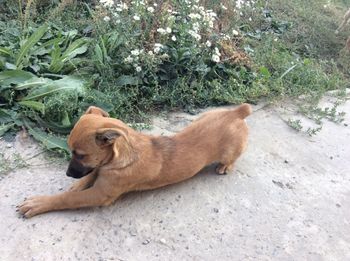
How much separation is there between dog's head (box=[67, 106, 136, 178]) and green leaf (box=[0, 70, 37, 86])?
1315 mm

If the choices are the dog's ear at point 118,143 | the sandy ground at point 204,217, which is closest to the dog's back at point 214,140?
the sandy ground at point 204,217

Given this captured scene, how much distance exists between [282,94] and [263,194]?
6.56ft

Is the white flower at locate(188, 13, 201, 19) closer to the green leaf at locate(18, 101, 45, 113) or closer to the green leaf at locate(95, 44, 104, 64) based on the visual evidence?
the green leaf at locate(95, 44, 104, 64)

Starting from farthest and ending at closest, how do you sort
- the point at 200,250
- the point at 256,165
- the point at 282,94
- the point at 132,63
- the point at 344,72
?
the point at 344,72 < the point at 282,94 < the point at 132,63 < the point at 256,165 < the point at 200,250

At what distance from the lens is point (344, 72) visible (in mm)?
7645

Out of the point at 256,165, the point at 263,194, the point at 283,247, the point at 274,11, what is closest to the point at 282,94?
the point at 256,165

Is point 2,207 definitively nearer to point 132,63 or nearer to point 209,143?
point 209,143

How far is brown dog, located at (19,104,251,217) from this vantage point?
352 cm

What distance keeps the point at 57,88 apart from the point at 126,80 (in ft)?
2.54

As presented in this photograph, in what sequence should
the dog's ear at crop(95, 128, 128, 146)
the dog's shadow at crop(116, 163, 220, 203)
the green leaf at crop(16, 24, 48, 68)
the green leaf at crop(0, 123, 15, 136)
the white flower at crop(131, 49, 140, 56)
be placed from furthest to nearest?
the white flower at crop(131, 49, 140, 56)
the green leaf at crop(16, 24, 48, 68)
the green leaf at crop(0, 123, 15, 136)
the dog's shadow at crop(116, 163, 220, 203)
the dog's ear at crop(95, 128, 128, 146)

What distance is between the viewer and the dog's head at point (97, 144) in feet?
11.3

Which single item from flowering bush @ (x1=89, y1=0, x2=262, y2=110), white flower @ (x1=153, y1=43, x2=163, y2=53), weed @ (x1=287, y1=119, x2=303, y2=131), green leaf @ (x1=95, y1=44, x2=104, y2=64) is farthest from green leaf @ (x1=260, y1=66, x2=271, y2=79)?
green leaf @ (x1=95, y1=44, x2=104, y2=64)

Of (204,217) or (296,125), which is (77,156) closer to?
(204,217)

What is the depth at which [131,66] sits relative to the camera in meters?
5.25
